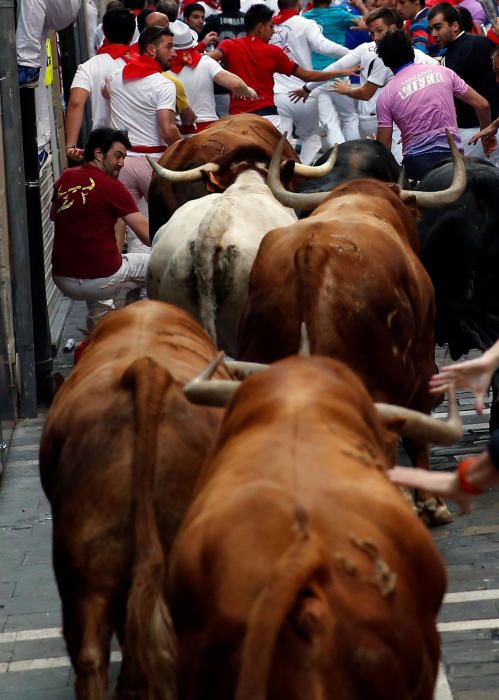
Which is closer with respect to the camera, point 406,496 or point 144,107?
point 406,496

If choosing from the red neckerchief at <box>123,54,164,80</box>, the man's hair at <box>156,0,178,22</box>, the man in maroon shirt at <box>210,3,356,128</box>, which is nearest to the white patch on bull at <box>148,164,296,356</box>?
the red neckerchief at <box>123,54,164,80</box>

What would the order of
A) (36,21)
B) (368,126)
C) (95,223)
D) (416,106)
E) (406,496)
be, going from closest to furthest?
1. (406,496)
2. (95,223)
3. (416,106)
4. (36,21)
5. (368,126)

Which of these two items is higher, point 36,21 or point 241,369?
point 241,369

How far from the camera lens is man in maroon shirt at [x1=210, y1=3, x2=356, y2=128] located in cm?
1511

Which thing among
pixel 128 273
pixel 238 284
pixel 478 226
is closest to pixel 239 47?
pixel 128 273

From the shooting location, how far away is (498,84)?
1352cm

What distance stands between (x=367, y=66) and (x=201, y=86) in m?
2.08

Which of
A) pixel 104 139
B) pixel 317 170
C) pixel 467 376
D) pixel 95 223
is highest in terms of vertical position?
pixel 467 376

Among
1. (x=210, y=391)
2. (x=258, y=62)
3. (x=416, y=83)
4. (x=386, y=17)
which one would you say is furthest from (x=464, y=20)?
(x=210, y=391)

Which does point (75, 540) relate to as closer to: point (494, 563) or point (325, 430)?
point (325, 430)

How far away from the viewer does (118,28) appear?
1339 centimetres

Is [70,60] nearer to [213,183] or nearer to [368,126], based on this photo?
[368,126]

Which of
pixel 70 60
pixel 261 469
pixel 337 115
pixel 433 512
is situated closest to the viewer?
pixel 261 469

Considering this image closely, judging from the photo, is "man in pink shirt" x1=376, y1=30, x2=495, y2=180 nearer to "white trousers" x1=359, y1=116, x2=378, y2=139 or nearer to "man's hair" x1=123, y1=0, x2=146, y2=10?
"white trousers" x1=359, y1=116, x2=378, y2=139
